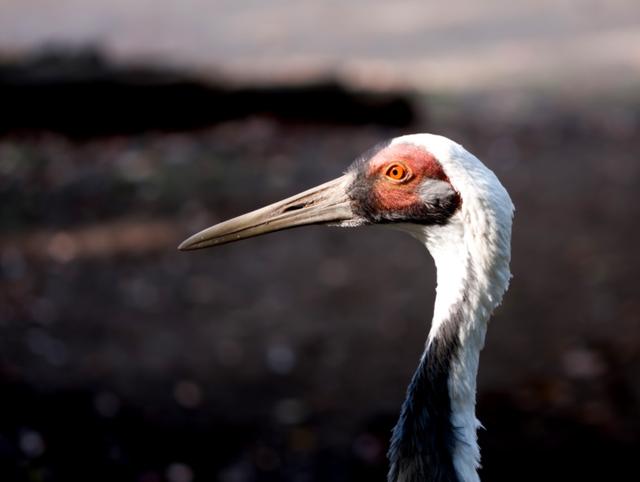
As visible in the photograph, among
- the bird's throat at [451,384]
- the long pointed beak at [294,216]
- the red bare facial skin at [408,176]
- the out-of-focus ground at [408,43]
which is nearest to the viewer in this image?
the bird's throat at [451,384]

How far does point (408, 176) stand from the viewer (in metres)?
2.90

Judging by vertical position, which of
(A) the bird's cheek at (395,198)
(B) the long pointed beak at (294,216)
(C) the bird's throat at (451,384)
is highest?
(A) the bird's cheek at (395,198)

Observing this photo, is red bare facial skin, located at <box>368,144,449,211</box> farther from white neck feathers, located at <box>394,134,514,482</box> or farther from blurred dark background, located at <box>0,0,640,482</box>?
blurred dark background, located at <box>0,0,640,482</box>

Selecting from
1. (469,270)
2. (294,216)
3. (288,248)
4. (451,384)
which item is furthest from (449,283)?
(288,248)

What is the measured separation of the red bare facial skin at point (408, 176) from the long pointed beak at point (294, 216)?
0.41ft

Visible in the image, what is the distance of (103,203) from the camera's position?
29.1ft

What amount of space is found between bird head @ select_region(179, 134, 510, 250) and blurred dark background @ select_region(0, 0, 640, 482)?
185cm

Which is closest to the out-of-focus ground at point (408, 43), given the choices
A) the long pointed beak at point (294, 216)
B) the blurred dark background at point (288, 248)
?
the blurred dark background at point (288, 248)

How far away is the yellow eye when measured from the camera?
291 centimetres

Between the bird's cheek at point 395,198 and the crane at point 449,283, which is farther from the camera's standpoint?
the bird's cheek at point 395,198

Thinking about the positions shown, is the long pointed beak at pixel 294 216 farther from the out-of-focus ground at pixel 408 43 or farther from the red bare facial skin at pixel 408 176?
the out-of-focus ground at pixel 408 43

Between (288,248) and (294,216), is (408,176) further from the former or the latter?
(288,248)

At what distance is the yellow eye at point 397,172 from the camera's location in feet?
9.56

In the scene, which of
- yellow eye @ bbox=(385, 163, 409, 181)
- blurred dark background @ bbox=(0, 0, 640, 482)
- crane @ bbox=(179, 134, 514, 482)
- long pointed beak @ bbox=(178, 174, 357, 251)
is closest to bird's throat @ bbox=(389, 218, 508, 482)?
crane @ bbox=(179, 134, 514, 482)
